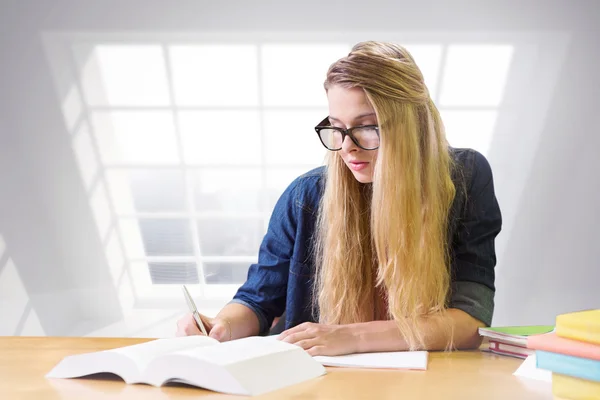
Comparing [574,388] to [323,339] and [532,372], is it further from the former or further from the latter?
[323,339]

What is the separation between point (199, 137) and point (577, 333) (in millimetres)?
2918

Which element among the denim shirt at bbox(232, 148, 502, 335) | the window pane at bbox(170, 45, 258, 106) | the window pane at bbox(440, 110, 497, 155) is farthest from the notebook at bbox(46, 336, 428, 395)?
the window pane at bbox(170, 45, 258, 106)

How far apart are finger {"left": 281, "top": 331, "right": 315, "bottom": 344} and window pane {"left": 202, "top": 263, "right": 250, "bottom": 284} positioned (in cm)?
251

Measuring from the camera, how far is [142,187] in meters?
3.82

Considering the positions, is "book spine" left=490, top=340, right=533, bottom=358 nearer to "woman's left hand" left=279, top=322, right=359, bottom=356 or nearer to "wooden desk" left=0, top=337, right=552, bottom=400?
"wooden desk" left=0, top=337, right=552, bottom=400

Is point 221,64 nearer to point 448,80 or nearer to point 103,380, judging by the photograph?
point 448,80

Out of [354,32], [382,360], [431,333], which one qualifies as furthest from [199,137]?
[382,360]

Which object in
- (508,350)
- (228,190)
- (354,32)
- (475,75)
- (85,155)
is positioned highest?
(354,32)

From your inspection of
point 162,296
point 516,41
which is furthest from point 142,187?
point 516,41

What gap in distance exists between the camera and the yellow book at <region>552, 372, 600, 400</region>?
0.98 metres

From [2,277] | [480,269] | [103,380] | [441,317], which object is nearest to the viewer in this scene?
[103,380]

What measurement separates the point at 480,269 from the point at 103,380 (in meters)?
0.82

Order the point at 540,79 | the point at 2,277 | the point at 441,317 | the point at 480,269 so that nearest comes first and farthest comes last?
the point at 441,317, the point at 480,269, the point at 540,79, the point at 2,277

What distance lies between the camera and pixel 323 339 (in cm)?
132
